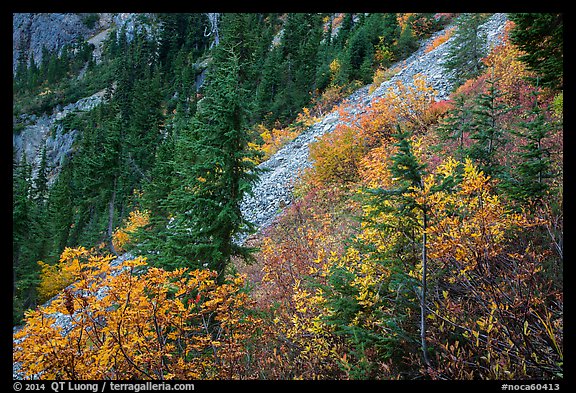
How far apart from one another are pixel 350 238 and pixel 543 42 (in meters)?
7.95

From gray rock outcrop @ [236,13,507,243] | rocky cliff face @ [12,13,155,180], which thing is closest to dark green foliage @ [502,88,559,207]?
gray rock outcrop @ [236,13,507,243]

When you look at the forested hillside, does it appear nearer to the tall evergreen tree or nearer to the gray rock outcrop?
the tall evergreen tree

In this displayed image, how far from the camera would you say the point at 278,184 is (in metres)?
17.8

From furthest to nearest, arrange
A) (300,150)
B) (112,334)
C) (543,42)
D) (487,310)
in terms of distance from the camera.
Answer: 1. (300,150)
2. (543,42)
3. (112,334)
4. (487,310)

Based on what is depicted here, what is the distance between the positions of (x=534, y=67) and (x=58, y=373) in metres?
13.3

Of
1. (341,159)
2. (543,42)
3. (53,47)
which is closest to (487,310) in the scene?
(543,42)

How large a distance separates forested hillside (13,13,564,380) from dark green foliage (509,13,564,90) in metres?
0.06

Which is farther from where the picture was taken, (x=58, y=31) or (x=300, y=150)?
(x=58, y=31)

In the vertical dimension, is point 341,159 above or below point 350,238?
below

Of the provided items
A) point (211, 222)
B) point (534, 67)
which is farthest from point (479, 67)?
point (211, 222)

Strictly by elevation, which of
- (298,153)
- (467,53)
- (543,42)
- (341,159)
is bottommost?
(298,153)

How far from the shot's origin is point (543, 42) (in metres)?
9.21

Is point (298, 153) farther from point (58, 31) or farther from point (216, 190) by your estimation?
point (58, 31)

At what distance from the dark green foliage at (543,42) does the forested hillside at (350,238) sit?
0.06 meters
